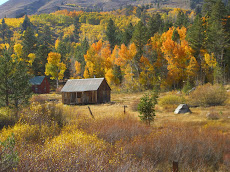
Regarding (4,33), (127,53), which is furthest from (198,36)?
(4,33)

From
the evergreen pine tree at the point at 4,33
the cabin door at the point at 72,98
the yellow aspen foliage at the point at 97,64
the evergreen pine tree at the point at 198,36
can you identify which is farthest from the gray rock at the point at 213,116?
the evergreen pine tree at the point at 4,33

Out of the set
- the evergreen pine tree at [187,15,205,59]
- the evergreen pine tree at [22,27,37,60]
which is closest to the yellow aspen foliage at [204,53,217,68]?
the evergreen pine tree at [187,15,205,59]

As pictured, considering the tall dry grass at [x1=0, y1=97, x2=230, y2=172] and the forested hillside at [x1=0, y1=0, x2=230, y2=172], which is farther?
the forested hillside at [x1=0, y1=0, x2=230, y2=172]

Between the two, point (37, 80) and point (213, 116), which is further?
point (37, 80)

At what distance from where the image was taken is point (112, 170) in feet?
19.1

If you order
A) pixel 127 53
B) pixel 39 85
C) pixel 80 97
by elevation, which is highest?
pixel 127 53

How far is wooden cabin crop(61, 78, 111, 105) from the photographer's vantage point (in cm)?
3133

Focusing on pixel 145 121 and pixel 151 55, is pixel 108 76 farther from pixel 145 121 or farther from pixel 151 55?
pixel 145 121

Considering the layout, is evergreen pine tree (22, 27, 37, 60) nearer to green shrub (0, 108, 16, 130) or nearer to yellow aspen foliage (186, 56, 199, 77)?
yellow aspen foliage (186, 56, 199, 77)

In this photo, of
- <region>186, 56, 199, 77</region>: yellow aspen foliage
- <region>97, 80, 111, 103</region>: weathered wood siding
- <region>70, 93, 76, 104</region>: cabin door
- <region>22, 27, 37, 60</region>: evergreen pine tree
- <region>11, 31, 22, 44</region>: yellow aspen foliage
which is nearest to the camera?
<region>97, 80, 111, 103</region>: weathered wood siding

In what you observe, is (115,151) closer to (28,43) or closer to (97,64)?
(97,64)

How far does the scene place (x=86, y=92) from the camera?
31.7 metres

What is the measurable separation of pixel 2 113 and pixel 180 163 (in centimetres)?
1097

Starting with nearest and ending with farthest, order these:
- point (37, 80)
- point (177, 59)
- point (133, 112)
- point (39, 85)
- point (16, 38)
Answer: point (133, 112), point (177, 59), point (39, 85), point (37, 80), point (16, 38)
